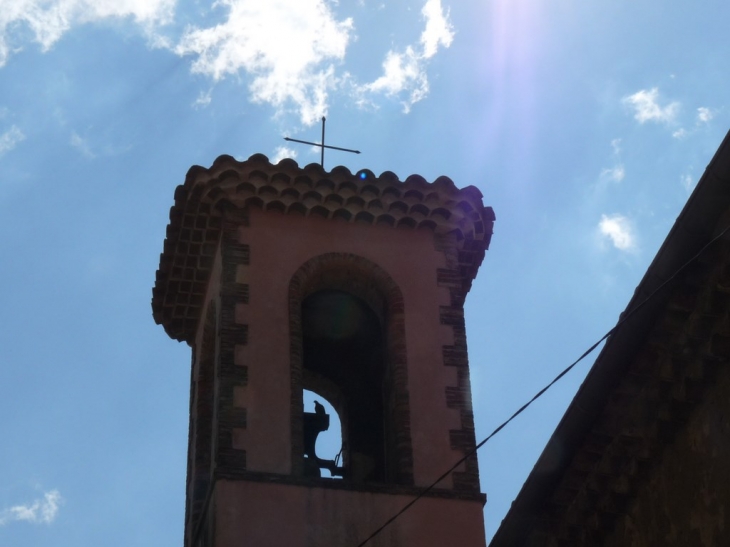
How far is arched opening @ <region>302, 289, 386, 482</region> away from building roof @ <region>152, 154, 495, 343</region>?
3.75 ft

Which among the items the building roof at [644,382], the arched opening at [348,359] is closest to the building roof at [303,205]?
the arched opening at [348,359]

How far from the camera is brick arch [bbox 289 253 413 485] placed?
13961 millimetres

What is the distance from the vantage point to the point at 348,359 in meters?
16.4

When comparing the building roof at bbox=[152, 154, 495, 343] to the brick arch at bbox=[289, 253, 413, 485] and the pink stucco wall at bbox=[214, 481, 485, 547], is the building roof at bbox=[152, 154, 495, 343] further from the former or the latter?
the pink stucco wall at bbox=[214, 481, 485, 547]

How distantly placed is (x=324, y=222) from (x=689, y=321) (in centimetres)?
881

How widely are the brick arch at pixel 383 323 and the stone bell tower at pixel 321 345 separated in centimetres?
2

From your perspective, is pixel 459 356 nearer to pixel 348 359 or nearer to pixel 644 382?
pixel 348 359

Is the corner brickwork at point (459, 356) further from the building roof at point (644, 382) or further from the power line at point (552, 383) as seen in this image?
the building roof at point (644, 382)

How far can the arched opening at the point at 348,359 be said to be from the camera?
15711mm

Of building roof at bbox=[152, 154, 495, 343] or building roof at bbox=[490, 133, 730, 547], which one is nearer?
building roof at bbox=[490, 133, 730, 547]

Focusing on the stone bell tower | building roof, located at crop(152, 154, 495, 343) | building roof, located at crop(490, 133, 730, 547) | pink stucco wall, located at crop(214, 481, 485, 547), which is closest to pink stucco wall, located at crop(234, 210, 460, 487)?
the stone bell tower

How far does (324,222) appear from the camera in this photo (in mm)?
15836

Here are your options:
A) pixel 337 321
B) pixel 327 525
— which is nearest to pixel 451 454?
pixel 327 525

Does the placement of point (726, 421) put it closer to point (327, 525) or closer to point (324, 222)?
point (327, 525)
